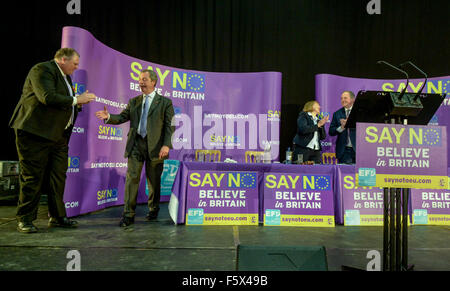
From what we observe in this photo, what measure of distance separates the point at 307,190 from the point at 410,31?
4566mm

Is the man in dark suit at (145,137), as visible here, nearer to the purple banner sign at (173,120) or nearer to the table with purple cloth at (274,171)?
the table with purple cloth at (274,171)

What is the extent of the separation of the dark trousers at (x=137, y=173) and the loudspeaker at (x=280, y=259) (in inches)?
78.7

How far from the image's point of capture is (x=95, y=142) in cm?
378

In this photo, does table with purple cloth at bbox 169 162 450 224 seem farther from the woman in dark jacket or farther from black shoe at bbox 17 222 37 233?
black shoe at bbox 17 222 37 233

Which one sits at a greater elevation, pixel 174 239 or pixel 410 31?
pixel 410 31

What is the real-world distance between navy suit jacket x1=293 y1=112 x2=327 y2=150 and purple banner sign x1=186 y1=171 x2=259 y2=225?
1.18 meters

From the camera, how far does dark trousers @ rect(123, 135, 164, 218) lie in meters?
3.06

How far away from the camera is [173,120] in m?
3.54

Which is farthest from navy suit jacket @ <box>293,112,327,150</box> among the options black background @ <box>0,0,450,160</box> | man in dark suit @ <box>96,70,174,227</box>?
man in dark suit @ <box>96,70,174,227</box>

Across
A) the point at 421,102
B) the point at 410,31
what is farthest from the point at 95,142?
the point at 410,31

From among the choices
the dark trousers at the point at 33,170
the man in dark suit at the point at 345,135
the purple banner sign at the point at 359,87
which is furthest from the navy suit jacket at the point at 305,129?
the dark trousers at the point at 33,170

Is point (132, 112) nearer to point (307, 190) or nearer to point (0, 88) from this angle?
point (307, 190)

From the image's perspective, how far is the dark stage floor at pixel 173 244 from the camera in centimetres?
199
